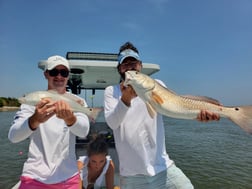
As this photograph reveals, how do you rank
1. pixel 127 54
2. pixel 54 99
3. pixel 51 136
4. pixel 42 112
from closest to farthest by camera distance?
1. pixel 42 112
2. pixel 54 99
3. pixel 51 136
4. pixel 127 54

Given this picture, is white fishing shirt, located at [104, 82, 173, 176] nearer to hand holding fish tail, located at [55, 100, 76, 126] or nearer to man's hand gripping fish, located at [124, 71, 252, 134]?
man's hand gripping fish, located at [124, 71, 252, 134]

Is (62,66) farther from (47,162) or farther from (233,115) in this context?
(233,115)

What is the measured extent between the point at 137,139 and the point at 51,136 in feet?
2.89

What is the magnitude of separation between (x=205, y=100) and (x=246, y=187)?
807cm

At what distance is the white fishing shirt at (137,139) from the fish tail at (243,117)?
2.61ft

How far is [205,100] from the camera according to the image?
262 cm

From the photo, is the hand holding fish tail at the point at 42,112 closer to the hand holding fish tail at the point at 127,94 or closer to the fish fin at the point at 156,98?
the hand holding fish tail at the point at 127,94

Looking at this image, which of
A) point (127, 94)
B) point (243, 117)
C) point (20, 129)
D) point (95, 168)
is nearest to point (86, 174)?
point (95, 168)

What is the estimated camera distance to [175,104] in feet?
8.19

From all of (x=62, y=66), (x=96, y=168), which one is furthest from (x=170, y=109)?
(x=96, y=168)

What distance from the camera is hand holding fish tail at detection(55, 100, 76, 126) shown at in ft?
7.20

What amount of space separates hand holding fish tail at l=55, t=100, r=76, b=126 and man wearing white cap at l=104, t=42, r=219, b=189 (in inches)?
15.6

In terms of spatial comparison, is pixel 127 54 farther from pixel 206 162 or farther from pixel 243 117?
pixel 206 162

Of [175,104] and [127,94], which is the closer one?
[127,94]
